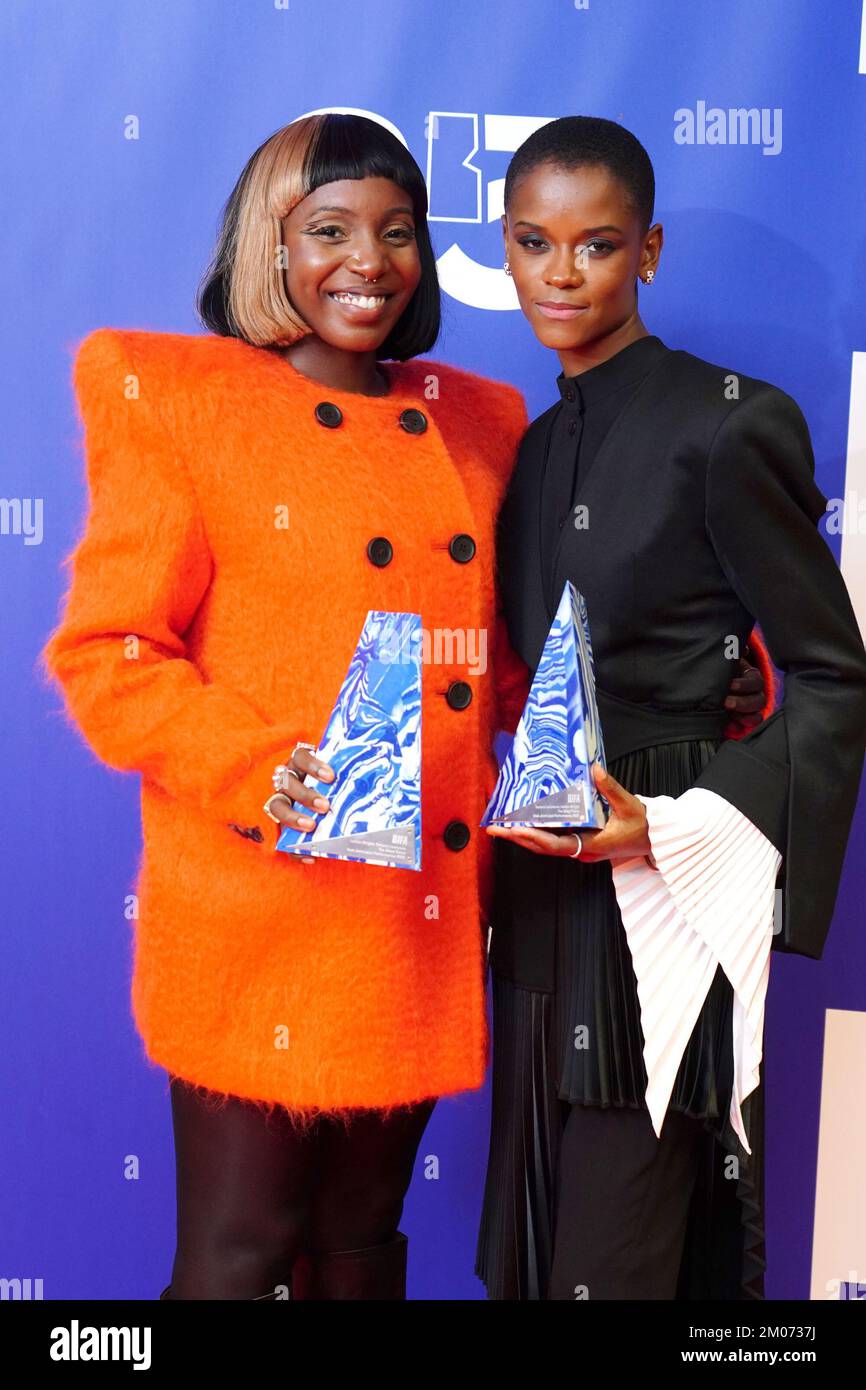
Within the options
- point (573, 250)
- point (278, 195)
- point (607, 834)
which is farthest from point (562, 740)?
point (278, 195)

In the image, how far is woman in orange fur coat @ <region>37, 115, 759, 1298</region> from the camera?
1.43 meters

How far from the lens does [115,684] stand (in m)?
1.41

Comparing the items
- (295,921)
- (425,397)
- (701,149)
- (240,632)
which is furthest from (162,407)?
(701,149)

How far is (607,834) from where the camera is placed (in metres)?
1.34

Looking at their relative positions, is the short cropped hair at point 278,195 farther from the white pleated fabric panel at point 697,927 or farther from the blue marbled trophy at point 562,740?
the white pleated fabric panel at point 697,927

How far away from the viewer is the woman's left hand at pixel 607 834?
1.33 meters

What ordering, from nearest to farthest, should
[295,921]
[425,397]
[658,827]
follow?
[658,827] → [295,921] → [425,397]

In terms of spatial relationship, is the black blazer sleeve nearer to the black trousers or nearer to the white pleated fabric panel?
the white pleated fabric panel

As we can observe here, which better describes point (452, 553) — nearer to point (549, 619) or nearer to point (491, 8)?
point (549, 619)

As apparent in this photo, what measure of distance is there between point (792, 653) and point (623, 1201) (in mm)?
548

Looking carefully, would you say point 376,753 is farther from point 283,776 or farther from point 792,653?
point 792,653

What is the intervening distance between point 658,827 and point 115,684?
0.53 m

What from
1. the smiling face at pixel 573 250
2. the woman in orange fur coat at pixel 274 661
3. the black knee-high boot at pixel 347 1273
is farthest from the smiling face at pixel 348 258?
the black knee-high boot at pixel 347 1273

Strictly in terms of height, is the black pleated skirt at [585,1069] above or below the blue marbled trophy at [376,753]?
below
